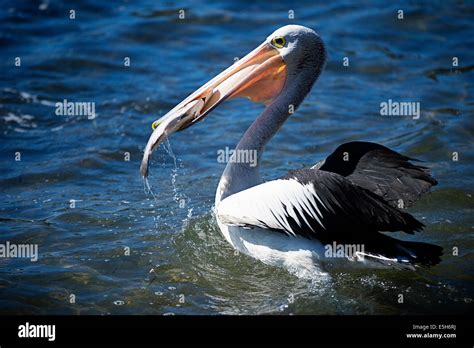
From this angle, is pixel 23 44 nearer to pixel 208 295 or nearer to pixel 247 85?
pixel 247 85

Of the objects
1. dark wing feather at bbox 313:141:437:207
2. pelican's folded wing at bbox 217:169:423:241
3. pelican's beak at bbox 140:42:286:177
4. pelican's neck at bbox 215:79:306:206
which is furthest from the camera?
pelican's neck at bbox 215:79:306:206

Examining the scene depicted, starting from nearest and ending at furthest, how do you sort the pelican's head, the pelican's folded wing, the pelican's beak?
the pelican's folded wing → the pelican's beak → the pelican's head

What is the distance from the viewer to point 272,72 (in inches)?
280

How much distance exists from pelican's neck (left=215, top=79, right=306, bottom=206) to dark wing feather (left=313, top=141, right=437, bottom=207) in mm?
621

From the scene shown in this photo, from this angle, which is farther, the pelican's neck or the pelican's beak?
the pelican's neck

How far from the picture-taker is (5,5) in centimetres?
1443

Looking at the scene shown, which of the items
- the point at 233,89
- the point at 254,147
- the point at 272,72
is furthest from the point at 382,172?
the point at 233,89

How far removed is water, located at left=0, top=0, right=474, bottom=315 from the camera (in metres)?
6.61

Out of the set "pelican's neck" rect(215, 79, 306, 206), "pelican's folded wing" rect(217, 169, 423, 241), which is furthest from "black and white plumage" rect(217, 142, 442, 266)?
"pelican's neck" rect(215, 79, 306, 206)

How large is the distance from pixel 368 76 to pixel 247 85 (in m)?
5.52

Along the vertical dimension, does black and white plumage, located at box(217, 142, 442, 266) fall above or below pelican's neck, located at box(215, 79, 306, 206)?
below

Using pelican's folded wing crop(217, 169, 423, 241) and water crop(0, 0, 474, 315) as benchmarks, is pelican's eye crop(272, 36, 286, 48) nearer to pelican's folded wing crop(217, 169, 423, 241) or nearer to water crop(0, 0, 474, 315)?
pelican's folded wing crop(217, 169, 423, 241)

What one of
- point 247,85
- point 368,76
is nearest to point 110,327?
point 247,85

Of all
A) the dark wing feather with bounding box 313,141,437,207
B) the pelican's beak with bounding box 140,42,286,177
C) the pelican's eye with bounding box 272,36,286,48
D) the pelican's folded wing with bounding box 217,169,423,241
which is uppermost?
the pelican's eye with bounding box 272,36,286,48
